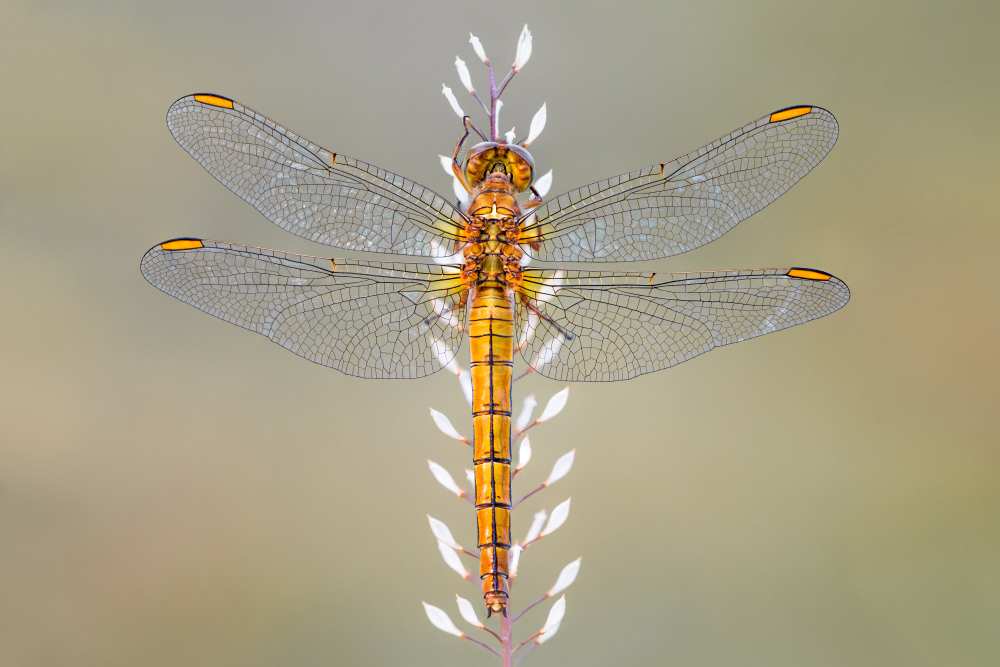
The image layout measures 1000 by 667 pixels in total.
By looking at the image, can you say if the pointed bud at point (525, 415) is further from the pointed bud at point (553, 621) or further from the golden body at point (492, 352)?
the pointed bud at point (553, 621)

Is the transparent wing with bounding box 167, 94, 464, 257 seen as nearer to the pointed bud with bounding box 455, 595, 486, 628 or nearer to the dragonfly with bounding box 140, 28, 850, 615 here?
the dragonfly with bounding box 140, 28, 850, 615

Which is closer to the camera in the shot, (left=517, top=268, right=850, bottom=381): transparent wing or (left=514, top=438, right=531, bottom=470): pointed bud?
(left=514, top=438, right=531, bottom=470): pointed bud

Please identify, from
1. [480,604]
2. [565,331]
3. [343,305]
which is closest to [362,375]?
[343,305]

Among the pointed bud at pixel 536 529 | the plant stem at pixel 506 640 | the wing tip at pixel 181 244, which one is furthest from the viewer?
the wing tip at pixel 181 244

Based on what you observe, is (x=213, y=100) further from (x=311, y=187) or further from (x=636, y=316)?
(x=636, y=316)

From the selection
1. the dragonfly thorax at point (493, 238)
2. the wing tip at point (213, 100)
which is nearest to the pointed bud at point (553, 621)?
the dragonfly thorax at point (493, 238)

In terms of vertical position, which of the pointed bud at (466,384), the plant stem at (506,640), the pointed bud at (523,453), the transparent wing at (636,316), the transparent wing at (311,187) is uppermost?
the transparent wing at (311,187)

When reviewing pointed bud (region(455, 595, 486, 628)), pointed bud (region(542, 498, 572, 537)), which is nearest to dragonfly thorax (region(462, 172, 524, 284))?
pointed bud (region(542, 498, 572, 537))

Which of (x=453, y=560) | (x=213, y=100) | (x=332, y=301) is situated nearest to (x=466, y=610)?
(x=453, y=560)
